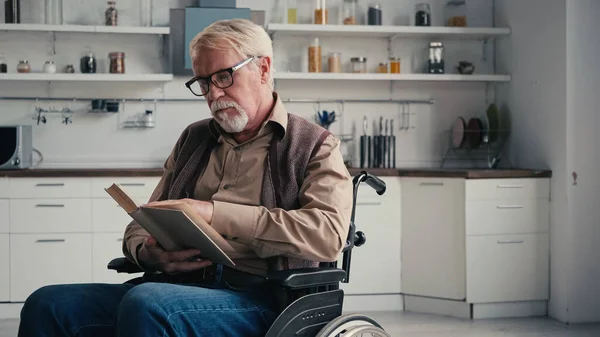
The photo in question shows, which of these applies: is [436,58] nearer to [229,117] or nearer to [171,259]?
[229,117]

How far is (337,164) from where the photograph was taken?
2.07m

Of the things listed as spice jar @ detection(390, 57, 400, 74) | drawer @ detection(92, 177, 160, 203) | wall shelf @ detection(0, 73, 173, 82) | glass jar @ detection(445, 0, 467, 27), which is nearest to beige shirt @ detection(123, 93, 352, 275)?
drawer @ detection(92, 177, 160, 203)

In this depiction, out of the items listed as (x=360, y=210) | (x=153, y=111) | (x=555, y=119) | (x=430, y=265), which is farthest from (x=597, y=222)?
(x=153, y=111)

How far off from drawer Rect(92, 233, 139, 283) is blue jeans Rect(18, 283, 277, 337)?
2364 millimetres

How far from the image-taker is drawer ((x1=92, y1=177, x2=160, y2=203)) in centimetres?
439

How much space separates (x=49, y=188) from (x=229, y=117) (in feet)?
8.41

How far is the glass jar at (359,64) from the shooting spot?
16.2ft

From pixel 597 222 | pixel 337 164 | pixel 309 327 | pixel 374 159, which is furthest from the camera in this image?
pixel 374 159

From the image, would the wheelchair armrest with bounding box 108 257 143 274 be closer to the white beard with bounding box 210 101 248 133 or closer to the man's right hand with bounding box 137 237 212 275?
the man's right hand with bounding box 137 237 212 275

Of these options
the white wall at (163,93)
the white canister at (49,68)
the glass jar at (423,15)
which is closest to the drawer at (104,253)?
the white wall at (163,93)

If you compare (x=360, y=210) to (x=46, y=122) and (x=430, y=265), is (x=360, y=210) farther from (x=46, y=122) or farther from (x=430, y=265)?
(x=46, y=122)

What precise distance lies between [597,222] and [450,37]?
5.05ft

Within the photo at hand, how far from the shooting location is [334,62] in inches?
193

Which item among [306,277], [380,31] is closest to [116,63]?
[380,31]
